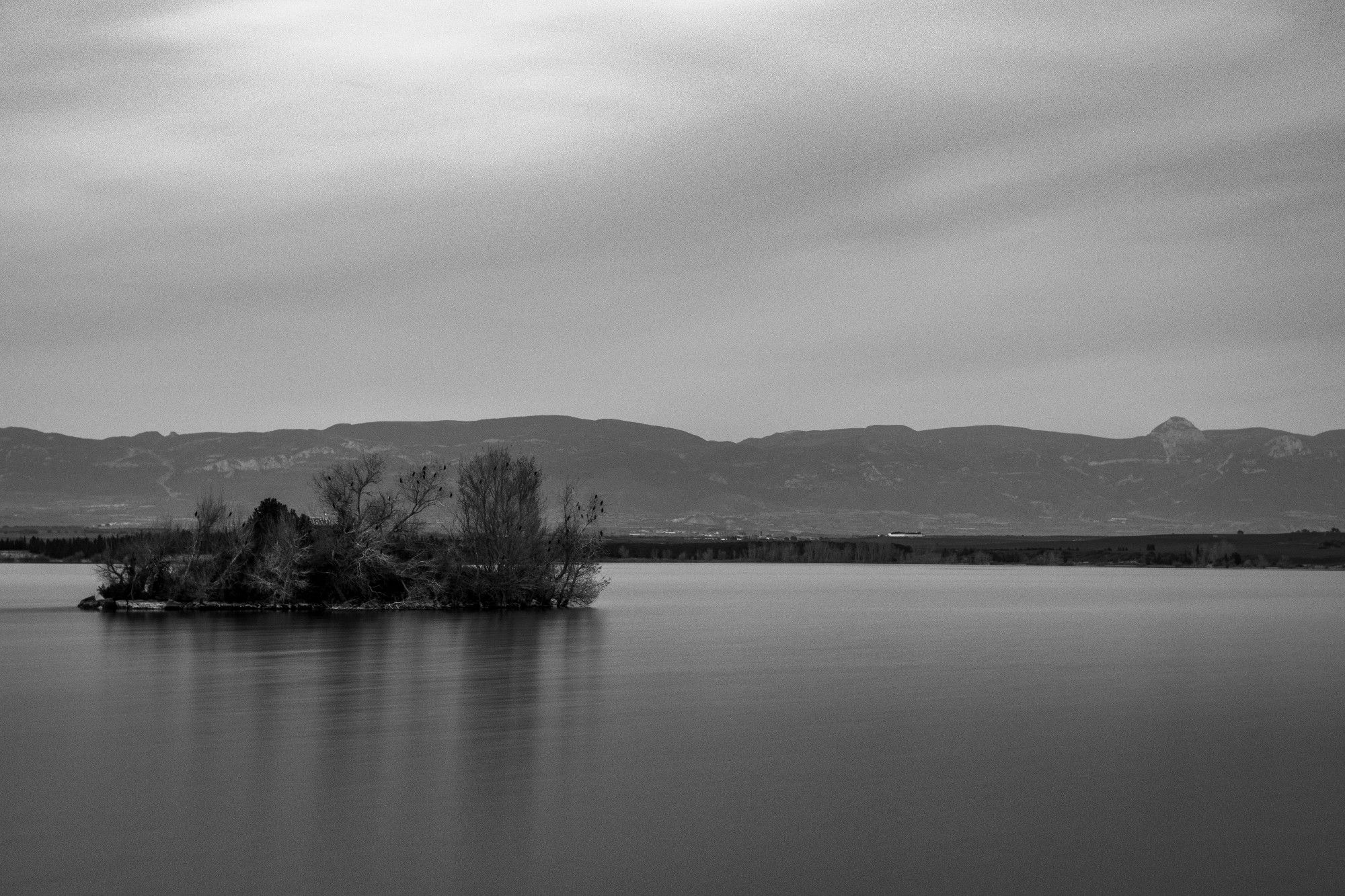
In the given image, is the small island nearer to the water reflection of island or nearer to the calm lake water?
the calm lake water

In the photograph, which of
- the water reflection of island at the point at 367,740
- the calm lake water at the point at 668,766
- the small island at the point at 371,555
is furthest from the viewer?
the small island at the point at 371,555

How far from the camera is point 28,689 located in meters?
25.2

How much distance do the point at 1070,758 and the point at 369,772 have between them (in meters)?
9.10

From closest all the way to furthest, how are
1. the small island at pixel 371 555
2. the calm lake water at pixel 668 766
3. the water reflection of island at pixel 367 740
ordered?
1. the calm lake water at pixel 668 766
2. the water reflection of island at pixel 367 740
3. the small island at pixel 371 555

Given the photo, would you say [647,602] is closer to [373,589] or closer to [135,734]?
[373,589]

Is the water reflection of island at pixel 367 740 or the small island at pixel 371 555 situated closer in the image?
the water reflection of island at pixel 367 740

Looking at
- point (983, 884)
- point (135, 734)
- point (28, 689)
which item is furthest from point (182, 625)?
point (983, 884)

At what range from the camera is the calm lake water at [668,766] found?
12.5 meters

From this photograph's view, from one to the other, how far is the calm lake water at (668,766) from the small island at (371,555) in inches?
563

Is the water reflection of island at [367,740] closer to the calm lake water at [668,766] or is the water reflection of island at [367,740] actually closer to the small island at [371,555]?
the calm lake water at [668,766]

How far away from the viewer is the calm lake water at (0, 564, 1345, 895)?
1245 cm

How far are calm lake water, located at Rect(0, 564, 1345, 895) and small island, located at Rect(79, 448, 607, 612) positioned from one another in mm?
14292

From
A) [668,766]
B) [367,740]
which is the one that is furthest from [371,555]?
[668,766]

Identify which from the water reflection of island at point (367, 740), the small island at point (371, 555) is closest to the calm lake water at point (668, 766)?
the water reflection of island at point (367, 740)
